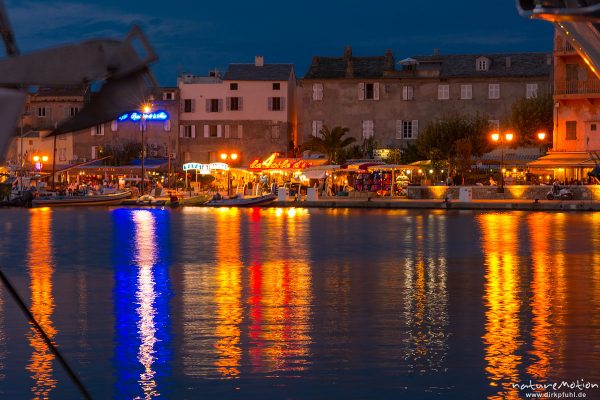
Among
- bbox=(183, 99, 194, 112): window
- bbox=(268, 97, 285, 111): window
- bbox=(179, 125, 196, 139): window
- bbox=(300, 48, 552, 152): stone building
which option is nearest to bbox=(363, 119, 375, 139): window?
bbox=(300, 48, 552, 152): stone building

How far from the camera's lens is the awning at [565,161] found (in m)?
64.7

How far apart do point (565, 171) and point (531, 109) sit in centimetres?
1490

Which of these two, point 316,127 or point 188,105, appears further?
point 188,105

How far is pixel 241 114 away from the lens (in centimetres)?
9662

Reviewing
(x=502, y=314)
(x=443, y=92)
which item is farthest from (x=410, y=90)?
(x=502, y=314)

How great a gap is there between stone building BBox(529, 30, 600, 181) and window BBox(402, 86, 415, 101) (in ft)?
72.3

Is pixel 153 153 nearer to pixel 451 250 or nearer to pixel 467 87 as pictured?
pixel 467 87

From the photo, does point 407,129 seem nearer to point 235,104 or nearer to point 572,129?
point 235,104

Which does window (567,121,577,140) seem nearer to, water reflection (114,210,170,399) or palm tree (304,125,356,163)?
palm tree (304,125,356,163)

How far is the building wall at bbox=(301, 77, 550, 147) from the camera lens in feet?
287

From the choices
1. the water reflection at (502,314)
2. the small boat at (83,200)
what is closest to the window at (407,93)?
the small boat at (83,200)

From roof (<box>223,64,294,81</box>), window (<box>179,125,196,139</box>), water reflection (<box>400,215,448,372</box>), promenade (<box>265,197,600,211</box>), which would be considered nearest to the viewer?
water reflection (<box>400,215,448,372</box>)

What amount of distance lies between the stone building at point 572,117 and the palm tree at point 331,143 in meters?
21.7

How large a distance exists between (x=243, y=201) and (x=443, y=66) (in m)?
26.5
